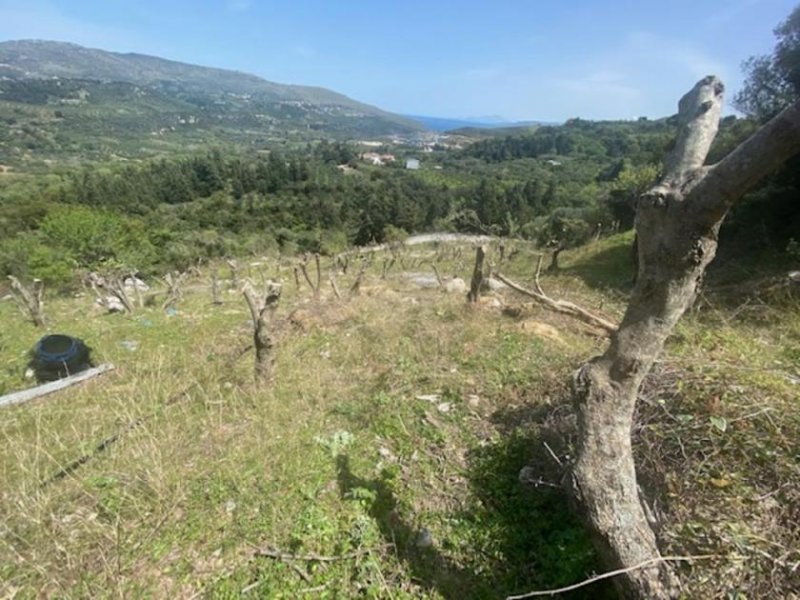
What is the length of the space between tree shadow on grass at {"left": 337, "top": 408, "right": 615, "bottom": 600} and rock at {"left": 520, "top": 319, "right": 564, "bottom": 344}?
8.18ft

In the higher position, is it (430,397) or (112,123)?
(430,397)

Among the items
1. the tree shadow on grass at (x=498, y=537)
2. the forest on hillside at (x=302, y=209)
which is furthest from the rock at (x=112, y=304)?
the tree shadow on grass at (x=498, y=537)

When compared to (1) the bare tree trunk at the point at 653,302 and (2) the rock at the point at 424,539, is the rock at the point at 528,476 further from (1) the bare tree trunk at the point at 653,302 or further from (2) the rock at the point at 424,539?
(1) the bare tree trunk at the point at 653,302

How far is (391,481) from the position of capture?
3.03 meters

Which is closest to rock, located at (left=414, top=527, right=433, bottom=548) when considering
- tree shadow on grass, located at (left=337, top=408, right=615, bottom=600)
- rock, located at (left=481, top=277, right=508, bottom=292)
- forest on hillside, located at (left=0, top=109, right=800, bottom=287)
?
tree shadow on grass, located at (left=337, top=408, right=615, bottom=600)

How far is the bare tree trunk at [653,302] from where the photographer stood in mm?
1470

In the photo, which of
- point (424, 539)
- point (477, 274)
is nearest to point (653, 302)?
point (424, 539)

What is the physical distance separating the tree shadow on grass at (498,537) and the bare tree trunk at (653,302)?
1.49ft

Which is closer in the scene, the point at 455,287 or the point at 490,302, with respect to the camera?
the point at 490,302

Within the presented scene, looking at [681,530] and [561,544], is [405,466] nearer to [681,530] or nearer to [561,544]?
[561,544]

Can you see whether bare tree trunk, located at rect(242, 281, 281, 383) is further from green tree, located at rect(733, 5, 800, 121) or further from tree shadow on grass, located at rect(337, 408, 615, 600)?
green tree, located at rect(733, 5, 800, 121)

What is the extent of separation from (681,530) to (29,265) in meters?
26.3

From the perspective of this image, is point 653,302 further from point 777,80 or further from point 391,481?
point 777,80

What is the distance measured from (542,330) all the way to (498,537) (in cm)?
349
